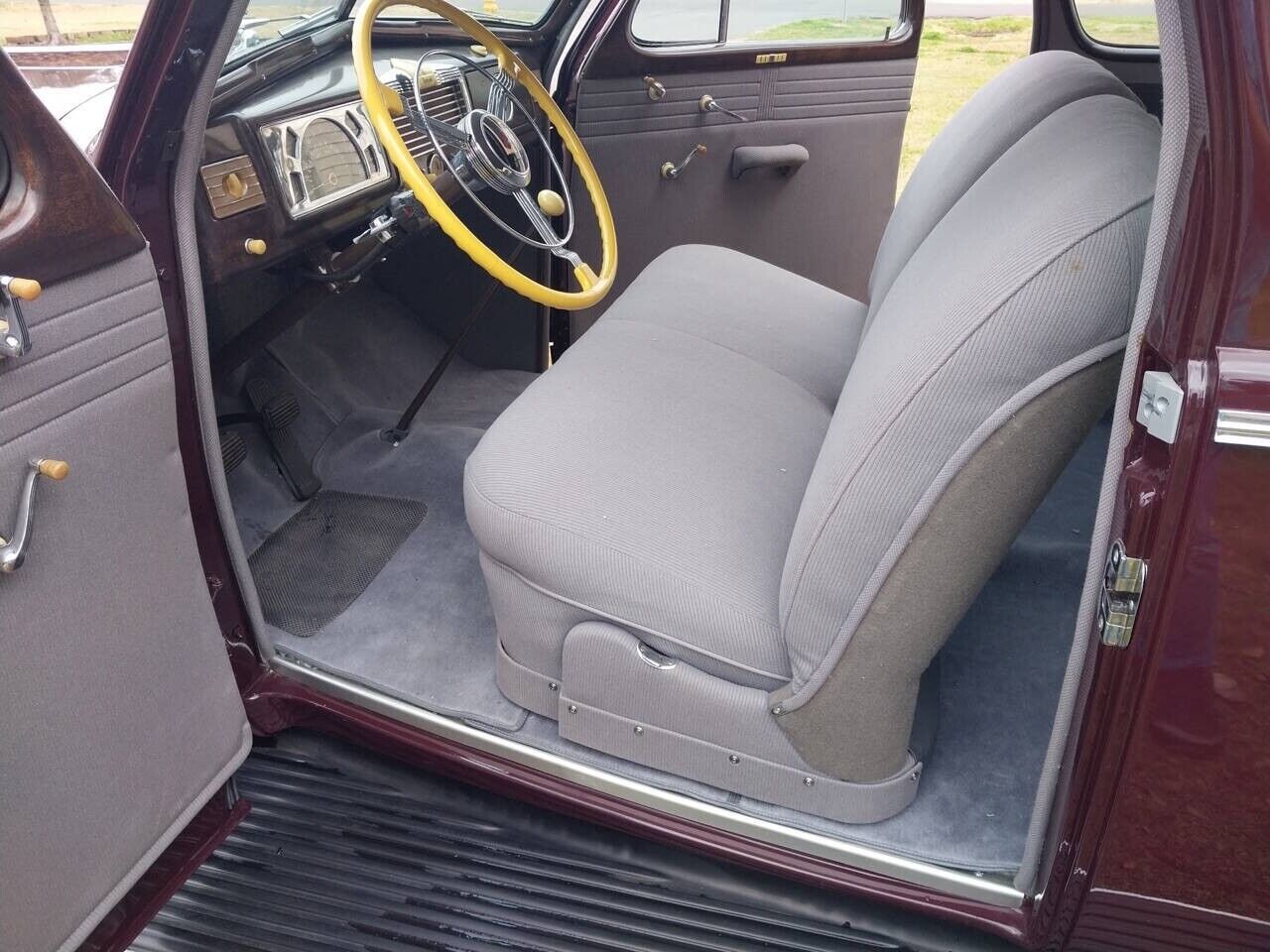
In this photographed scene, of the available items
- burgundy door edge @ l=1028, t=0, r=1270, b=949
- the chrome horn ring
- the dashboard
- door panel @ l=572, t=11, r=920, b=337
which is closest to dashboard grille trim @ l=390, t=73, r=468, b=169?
the dashboard

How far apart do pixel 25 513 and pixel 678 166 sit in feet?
5.89

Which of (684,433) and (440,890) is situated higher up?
(684,433)

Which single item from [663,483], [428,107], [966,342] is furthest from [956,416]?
[428,107]

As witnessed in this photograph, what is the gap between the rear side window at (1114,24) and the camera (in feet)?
6.68

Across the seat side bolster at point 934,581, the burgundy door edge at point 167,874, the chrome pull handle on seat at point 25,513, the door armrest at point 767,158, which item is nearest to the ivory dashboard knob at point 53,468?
the chrome pull handle on seat at point 25,513

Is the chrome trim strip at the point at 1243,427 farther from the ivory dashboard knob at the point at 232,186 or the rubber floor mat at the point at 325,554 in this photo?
the rubber floor mat at the point at 325,554

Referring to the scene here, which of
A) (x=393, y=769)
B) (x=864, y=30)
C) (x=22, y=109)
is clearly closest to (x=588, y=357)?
(x=393, y=769)

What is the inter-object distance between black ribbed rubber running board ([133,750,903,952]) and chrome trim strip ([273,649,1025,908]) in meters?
0.12

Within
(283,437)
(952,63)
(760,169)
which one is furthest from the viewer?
(952,63)

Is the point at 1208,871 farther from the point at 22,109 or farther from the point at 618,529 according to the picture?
the point at 22,109

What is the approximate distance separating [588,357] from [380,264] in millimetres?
1094

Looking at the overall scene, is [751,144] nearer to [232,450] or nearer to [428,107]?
[428,107]

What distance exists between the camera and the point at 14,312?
0.87 meters

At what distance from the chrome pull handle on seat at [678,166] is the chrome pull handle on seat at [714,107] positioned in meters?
0.09
